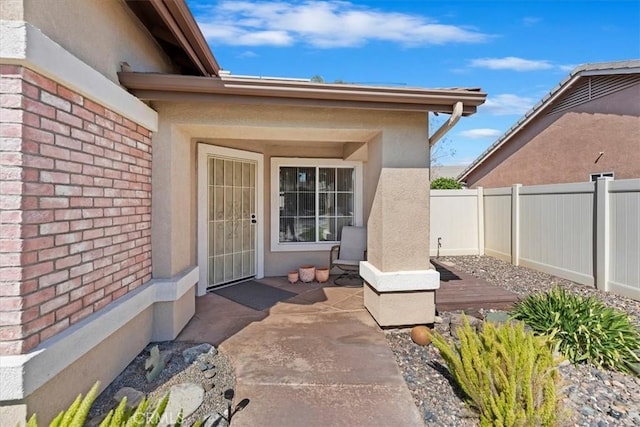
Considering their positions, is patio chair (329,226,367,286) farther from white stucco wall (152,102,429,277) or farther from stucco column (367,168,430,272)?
stucco column (367,168,430,272)

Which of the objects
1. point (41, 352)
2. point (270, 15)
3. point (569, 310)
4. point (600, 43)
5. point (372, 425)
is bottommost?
point (372, 425)

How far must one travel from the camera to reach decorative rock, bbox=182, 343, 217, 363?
3.80 metres

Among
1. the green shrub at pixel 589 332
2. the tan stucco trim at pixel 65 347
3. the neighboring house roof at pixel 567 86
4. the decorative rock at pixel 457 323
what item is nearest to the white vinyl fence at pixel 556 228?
the green shrub at pixel 589 332

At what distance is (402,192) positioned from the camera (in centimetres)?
467

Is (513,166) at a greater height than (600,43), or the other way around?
(600,43)

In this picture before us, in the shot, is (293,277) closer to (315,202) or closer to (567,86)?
(315,202)

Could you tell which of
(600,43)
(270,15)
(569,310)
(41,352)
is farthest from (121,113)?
(600,43)

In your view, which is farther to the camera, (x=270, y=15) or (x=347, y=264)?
(x=270, y=15)

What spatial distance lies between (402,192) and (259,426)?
322 cm

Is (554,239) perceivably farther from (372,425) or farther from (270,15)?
(270,15)

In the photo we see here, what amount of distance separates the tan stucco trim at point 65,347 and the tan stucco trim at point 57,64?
1959mm

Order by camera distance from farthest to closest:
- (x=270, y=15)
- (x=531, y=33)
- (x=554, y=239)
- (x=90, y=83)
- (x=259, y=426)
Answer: (x=531, y=33) → (x=270, y=15) → (x=554, y=239) → (x=90, y=83) → (x=259, y=426)

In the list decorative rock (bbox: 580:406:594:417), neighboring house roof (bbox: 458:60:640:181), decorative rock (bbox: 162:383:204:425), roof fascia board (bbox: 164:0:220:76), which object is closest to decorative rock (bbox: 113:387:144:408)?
decorative rock (bbox: 162:383:204:425)

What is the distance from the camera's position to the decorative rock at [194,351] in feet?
12.5
